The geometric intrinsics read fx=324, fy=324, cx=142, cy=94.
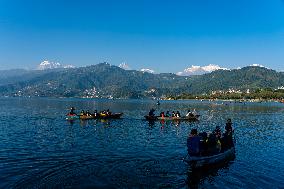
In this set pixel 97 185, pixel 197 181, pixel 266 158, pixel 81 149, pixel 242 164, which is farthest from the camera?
pixel 81 149

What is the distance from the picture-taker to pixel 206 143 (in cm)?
3541

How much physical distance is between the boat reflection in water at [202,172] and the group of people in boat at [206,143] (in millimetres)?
1405

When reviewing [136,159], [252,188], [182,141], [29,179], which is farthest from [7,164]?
[182,141]

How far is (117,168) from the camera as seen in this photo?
32781 mm

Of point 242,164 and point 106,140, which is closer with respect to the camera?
point 242,164

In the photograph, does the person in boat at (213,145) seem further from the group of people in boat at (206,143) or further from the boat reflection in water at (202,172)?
the boat reflection in water at (202,172)

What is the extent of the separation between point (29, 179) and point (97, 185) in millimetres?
6253

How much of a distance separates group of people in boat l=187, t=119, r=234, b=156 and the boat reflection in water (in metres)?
1.40

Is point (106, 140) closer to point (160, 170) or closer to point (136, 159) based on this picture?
point (136, 159)

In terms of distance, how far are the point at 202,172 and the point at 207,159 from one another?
2.08m

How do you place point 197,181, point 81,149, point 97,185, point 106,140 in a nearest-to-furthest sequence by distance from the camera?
1. point 97,185
2. point 197,181
3. point 81,149
4. point 106,140

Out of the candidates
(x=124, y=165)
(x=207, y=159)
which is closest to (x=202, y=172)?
(x=207, y=159)

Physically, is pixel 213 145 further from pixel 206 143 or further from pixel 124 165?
pixel 124 165

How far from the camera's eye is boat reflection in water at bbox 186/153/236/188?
2975 cm
